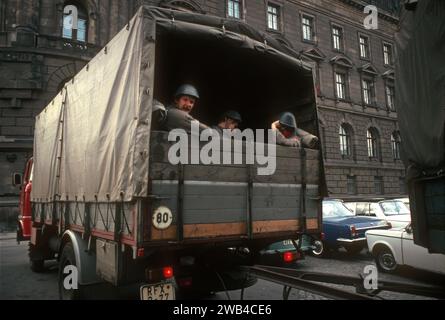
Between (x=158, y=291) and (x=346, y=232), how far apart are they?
7.71 m

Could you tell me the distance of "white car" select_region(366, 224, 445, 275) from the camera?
7114 millimetres

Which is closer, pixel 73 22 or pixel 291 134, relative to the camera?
pixel 291 134

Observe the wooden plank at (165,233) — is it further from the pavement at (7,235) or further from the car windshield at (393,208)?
the pavement at (7,235)

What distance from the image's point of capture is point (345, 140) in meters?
30.3

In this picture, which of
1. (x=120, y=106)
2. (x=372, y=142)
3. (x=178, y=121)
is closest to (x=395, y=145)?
(x=372, y=142)

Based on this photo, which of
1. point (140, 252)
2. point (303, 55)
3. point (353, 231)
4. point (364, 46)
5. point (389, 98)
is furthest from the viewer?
point (389, 98)

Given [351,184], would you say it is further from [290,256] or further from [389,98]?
[290,256]

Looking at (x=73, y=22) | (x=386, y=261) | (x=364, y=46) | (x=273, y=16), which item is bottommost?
(x=386, y=261)

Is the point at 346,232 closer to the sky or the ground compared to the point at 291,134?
closer to the ground

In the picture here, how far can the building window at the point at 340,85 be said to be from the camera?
3048 centimetres

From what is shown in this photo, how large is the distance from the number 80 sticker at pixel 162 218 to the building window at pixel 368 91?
3266cm

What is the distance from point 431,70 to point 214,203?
2.73m
